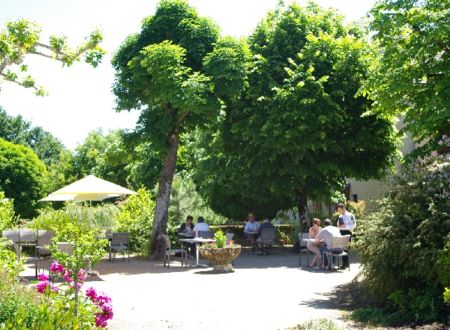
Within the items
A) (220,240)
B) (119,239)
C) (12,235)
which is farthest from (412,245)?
(12,235)

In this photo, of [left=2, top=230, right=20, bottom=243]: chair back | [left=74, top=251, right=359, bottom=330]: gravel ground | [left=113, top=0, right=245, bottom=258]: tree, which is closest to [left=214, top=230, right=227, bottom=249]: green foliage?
[left=74, top=251, right=359, bottom=330]: gravel ground

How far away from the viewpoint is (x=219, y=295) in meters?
11.4

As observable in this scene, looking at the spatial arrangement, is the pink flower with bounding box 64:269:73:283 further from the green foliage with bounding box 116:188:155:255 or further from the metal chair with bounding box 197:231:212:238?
the green foliage with bounding box 116:188:155:255

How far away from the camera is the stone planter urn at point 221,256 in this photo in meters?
15.1

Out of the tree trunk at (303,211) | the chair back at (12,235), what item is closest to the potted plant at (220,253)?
the chair back at (12,235)

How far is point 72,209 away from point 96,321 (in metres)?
16.9

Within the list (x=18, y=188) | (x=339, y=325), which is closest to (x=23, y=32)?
(x=339, y=325)

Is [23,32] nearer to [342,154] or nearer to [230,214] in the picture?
[342,154]

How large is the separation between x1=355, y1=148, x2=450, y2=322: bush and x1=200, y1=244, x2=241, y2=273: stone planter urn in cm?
568

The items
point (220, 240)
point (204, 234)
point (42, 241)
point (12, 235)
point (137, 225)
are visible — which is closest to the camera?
point (220, 240)

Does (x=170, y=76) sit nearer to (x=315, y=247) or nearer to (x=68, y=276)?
(x=315, y=247)

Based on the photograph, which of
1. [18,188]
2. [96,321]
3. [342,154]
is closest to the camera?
[96,321]

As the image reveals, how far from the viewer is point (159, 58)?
17500mm

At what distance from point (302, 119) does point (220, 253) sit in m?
6.41
